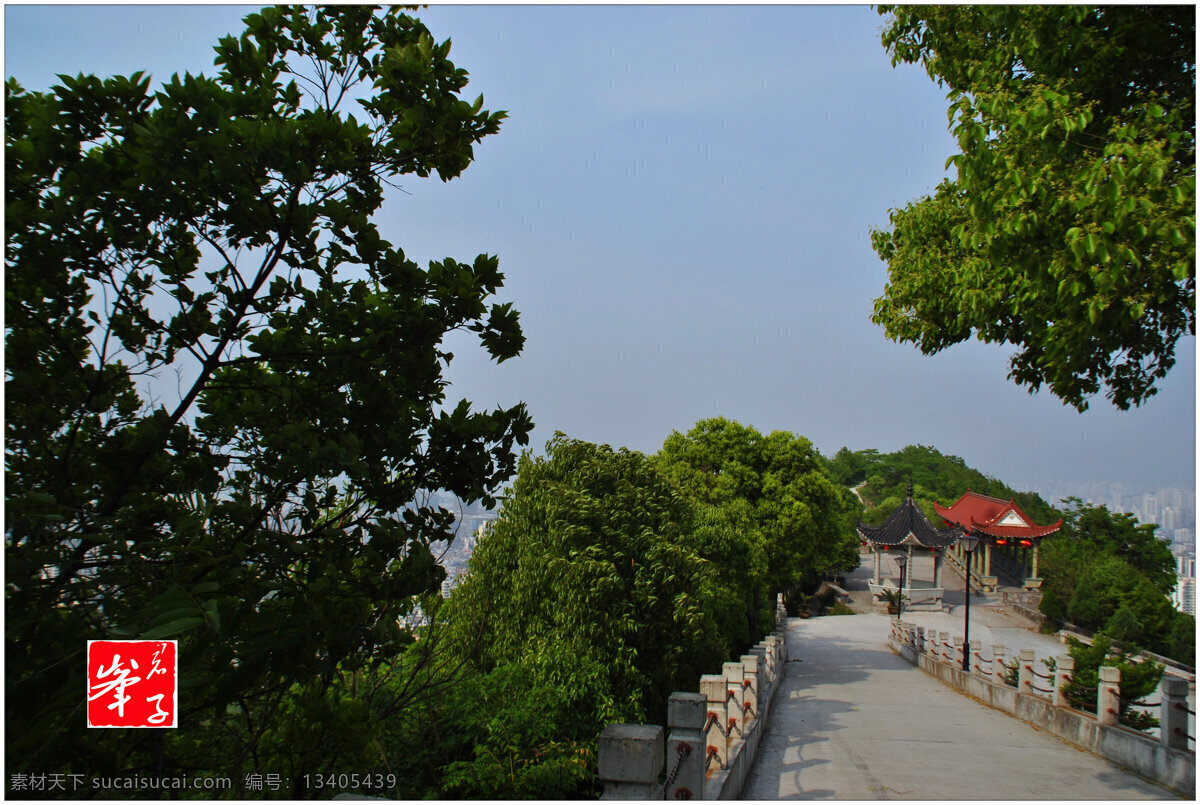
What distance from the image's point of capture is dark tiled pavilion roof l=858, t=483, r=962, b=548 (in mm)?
39656

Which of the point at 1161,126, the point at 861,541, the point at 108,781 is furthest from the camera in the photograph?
the point at 861,541

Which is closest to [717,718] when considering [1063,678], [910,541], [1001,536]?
[1063,678]

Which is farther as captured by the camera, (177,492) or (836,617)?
(836,617)

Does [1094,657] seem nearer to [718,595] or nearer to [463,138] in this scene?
[718,595]

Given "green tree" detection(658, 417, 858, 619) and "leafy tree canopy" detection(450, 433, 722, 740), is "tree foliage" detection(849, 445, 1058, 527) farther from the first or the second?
"leafy tree canopy" detection(450, 433, 722, 740)

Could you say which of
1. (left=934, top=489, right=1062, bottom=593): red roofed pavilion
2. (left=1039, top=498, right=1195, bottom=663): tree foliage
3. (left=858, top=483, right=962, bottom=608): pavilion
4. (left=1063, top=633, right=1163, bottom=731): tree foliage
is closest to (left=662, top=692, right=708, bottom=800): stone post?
(left=1063, top=633, right=1163, bottom=731): tree foliage

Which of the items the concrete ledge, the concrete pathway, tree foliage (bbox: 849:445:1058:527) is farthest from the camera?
tree foliage (bbox: 849:445:1058:527)

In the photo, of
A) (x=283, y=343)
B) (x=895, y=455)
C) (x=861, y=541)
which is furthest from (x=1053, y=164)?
(x=895, y=455)

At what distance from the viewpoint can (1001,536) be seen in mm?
41312

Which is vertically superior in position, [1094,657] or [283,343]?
[283,343]

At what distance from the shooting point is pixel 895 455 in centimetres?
10412

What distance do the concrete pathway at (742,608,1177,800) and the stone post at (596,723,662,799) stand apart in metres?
4.50

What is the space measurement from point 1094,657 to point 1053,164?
8.54 m

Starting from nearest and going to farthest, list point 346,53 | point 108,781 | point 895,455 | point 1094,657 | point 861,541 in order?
point 108,781, point 346,53, point 1094,657, point 861,541, point 895,455
